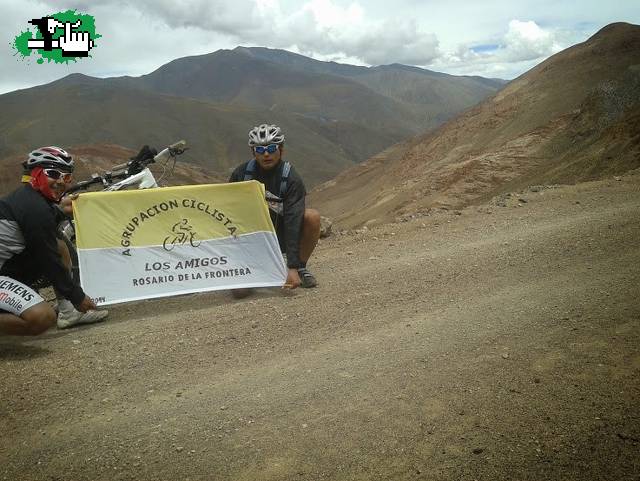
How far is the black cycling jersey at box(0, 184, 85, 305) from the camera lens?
14.6ft

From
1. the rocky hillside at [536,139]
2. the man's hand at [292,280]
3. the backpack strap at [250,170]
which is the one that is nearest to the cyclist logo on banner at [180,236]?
the backpack strap at [250,170]

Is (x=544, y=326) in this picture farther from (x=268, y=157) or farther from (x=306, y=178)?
(x=306, y=178)

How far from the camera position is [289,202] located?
5781 millimetres

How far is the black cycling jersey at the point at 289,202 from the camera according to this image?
568 centimetres

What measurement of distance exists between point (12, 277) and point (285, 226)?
2.86m

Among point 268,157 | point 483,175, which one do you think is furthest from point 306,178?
point 268,157

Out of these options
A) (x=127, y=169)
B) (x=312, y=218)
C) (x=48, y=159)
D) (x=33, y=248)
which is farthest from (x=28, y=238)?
(x=312, y=218)

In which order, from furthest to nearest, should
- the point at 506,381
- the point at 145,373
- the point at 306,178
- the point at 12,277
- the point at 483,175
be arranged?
the point at 306,178
the point at 483,175
the point at 12,277
the point at 145,373
the point at 506,381

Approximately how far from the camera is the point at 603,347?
3564 millimetres

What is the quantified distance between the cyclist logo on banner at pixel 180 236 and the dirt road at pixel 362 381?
692 millimetres

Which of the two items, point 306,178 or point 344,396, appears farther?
point 306,178

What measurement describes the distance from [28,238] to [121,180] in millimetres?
1654

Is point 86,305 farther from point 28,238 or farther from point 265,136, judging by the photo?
point 265,136

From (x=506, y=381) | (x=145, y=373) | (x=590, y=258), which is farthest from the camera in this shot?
(x=590, y=258)
